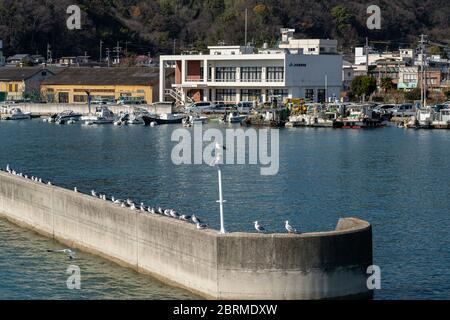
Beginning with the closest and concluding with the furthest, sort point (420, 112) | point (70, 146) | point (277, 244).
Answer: point (277, 244), point (70, 146), point (420, 112)

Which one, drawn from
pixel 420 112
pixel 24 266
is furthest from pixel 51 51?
pixel 24 266

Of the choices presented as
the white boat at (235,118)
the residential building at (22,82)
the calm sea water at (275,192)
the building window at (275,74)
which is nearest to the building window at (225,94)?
the building window at (275,74)

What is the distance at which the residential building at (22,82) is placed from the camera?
104000 millimetres

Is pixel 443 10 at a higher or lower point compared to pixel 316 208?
higher

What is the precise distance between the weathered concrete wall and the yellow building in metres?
3.56

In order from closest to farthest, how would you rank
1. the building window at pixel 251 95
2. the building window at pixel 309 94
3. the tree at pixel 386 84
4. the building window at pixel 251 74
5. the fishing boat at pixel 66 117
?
the fishing boat at pixel 66 117
the building window at pixel 251 74
the building window at pixel 309 94
the building window at pixel 251 95
the tree at pixel 386 84

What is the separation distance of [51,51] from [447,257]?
106270mm

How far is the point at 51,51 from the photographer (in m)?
128

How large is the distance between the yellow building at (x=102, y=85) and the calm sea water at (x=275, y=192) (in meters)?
27.8

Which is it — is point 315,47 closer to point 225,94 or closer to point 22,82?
point 225,94

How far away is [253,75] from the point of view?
91562mm

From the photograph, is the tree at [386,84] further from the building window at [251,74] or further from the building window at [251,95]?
the building window at [251,74]

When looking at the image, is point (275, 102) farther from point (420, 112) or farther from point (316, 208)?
point (316, 208)
